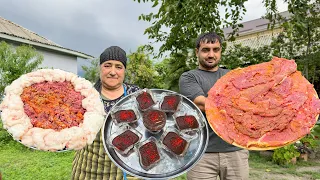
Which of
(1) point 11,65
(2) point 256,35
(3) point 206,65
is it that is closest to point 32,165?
(1) point 11,65

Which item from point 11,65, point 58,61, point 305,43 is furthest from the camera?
point 58,61

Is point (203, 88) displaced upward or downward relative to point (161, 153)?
upward

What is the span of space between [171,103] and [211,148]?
53 cm

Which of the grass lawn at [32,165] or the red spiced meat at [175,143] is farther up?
the red spiced meat at [175,143]

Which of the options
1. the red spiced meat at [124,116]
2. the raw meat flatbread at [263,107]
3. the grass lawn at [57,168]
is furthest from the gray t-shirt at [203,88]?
the grass lawn at [57,168]

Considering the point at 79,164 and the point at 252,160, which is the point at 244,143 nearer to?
the point at 79,164

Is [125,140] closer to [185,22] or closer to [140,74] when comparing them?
[185,22]

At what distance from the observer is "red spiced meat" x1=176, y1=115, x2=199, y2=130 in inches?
86.3

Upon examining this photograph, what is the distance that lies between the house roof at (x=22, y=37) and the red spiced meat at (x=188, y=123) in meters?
10.3

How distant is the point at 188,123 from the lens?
2195mm

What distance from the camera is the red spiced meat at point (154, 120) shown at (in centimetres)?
218

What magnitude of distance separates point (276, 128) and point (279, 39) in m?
7.06

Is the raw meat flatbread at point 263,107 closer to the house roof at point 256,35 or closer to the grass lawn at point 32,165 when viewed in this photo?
the grass lawn at point 32,165

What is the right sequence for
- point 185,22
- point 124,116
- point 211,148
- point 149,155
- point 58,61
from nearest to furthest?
point 149,155 → point 124,116 → point 211,148 → point 185,22 → point 58,61
